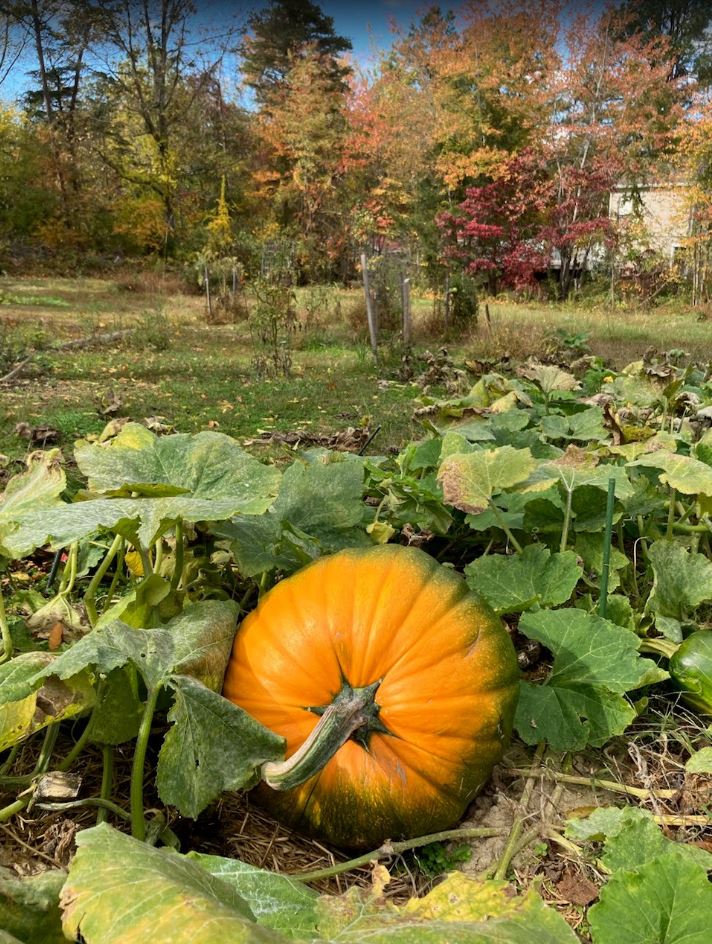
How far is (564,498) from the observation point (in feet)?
5.55

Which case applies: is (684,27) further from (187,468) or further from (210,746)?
(210,746)

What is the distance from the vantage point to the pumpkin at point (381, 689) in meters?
1.13

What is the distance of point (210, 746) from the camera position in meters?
0.98

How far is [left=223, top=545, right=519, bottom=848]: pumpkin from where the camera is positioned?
1135 mm

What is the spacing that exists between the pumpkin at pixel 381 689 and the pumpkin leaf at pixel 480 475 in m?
0.21

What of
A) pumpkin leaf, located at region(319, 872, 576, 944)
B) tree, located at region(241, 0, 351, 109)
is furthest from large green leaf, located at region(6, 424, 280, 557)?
→ tree, located at region(241, 0, 351, 109)

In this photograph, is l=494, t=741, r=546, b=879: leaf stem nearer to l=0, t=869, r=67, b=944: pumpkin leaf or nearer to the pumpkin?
the pumpkin

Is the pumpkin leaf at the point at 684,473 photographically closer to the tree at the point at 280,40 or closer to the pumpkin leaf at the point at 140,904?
the pumpkin leaf at the point at 140,904

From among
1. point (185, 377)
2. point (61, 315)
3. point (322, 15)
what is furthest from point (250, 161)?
point (185, 377)

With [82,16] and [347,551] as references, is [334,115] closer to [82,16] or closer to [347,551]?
[82,16]

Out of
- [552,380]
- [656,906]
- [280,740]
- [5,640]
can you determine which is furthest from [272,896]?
[552,380]

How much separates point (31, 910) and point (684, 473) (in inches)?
54.9

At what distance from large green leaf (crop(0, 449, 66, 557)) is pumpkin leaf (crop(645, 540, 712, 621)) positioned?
125 cm

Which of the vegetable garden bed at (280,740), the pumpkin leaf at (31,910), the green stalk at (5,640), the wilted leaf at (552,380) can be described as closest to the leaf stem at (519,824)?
the vegetable garden bed at (280,740)
